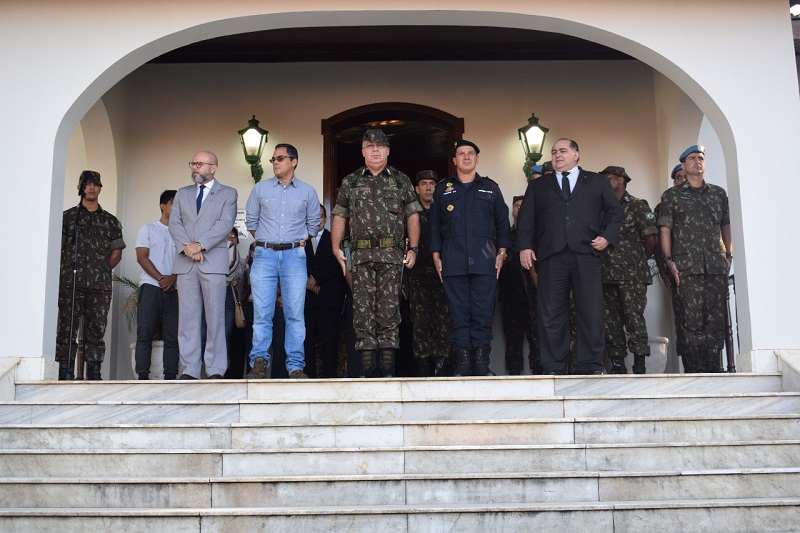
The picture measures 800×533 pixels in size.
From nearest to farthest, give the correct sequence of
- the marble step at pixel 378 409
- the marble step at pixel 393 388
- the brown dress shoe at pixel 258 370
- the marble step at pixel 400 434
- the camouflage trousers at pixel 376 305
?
the marble step at pixel 400 434
the marble step at pixel 378 409
the marble step at pixel 393 388
the brown dress shoe at pixel 258 370
the camouflage trousers at pixel 376 305

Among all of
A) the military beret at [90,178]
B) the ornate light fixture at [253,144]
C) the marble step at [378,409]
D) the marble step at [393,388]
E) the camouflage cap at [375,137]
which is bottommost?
the marble step at [378,409]

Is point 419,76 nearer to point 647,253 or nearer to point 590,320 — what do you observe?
point 647,253

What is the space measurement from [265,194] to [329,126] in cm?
253

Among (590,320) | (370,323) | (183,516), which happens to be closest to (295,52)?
(370,323)

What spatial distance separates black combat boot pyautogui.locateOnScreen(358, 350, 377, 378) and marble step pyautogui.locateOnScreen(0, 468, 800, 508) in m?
1.77

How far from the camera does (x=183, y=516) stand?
15.3 feet

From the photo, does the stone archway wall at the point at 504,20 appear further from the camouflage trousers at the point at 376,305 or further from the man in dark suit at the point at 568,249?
the camouflage trousers at the point at 376,305

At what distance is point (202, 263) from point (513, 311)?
120 inches

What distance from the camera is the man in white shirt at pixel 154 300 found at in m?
7.86

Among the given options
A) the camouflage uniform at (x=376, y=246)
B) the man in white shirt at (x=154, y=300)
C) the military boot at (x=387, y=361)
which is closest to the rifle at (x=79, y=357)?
the man in white shirt at (x=154, y=300)

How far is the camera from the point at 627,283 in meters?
8.00

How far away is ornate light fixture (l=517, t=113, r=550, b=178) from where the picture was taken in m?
9.20

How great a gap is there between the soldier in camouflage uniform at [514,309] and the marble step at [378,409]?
2655 millimetres

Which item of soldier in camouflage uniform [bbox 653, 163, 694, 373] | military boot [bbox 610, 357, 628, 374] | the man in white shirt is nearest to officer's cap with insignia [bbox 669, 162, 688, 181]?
soldier in camouflage uniform [bbox 653, 163, 694, 373]
